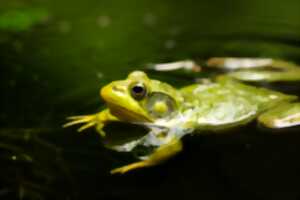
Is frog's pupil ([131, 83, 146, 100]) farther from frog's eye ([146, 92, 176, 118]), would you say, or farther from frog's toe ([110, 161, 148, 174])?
frog's toe ([110, 161, 148, 174])

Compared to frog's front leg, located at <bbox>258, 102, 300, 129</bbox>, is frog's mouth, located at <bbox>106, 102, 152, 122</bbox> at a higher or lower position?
higher

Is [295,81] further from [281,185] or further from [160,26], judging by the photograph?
[160,26]

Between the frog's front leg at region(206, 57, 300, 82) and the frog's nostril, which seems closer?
the frog's nostril

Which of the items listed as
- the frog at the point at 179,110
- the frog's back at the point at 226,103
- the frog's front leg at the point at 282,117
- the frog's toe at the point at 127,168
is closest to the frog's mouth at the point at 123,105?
the frog at the point at 179,110

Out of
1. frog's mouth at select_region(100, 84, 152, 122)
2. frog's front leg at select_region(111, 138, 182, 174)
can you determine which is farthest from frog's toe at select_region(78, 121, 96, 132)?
frog's front leg at select_region(111, 138, 182, 174)

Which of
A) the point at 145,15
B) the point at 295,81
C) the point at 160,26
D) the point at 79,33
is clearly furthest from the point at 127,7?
the point at 295,81

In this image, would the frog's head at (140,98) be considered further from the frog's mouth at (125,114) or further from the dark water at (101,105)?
the dark water at (101,105)

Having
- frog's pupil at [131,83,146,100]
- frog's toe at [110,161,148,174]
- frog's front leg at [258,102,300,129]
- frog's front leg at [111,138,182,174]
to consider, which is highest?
frog's pupil at [131,83,146,100]
